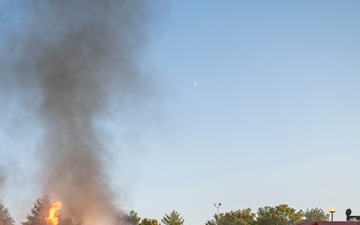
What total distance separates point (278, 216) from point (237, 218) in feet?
35.6

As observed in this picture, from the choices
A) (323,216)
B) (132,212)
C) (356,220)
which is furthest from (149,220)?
(356,220)

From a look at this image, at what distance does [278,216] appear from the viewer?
94.4 meters

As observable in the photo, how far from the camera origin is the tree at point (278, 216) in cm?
9494

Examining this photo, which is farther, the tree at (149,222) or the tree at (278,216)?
the tree at (149,222)

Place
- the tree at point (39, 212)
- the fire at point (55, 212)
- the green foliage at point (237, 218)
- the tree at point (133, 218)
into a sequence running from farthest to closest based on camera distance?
the tree at point (133, 218)
the green foliage at point (237, 218)
the tree at point (39, 212)
the fire at point (55, 212)

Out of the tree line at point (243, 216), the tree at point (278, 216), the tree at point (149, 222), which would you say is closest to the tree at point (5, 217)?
the tree line at point (243, 216)

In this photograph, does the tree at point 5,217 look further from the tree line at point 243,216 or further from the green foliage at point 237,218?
the green foliage at point 237,218

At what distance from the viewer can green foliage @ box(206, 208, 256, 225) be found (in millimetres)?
99375

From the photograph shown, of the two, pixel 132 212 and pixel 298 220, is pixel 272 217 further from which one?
pixel 132 212

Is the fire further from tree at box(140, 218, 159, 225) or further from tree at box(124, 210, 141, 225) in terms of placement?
tree at box(124, 210, 141, 225)

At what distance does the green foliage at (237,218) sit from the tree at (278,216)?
2.93 metres

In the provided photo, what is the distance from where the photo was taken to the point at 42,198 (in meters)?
86.2

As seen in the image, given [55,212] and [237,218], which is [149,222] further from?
[55,212]

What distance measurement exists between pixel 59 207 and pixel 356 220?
54.6 meters
